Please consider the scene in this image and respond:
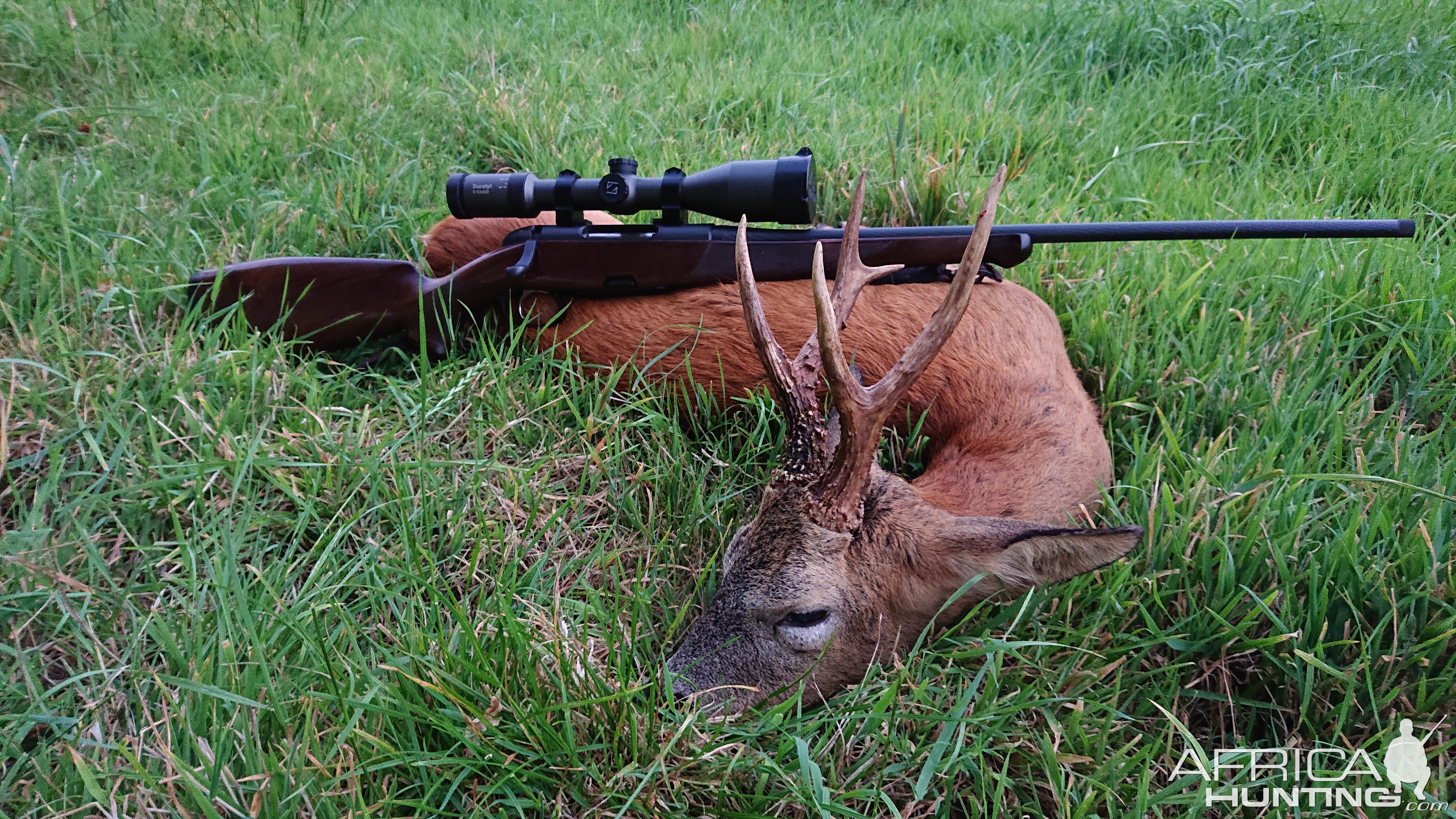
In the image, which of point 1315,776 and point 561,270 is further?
point 561,270

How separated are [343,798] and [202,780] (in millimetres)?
285

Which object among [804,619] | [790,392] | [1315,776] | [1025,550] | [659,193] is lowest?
[1315,776]

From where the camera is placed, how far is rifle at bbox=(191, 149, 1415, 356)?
9.91 ft

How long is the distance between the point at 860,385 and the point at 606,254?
1453 millimetres

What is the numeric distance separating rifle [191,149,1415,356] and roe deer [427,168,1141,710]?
0.45m

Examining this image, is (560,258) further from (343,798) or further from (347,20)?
(347,20)

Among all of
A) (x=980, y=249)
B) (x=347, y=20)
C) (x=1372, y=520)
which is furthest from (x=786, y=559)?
(x=347, y=20)

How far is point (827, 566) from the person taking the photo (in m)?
2.26

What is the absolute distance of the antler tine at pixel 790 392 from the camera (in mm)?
2264

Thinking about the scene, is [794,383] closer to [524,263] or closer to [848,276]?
[848,276]

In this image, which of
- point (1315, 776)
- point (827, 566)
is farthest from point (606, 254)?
point (1315, 776)

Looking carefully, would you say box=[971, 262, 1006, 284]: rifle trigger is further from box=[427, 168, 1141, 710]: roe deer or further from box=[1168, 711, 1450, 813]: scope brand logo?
box=[1168, 711, 1450, 813]: scope brand logo

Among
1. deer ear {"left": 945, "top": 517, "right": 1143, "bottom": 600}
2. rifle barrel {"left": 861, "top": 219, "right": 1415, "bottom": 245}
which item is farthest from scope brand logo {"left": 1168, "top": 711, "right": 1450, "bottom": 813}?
rifle barrel {"left": 861, "top": 219, "right": 1415, "bottom": 245}

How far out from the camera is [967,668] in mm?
2318
